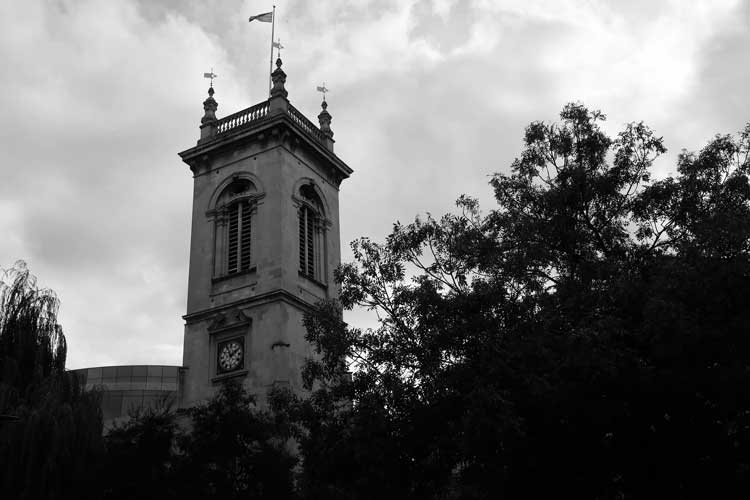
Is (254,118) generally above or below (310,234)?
above

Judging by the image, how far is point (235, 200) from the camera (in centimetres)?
3897

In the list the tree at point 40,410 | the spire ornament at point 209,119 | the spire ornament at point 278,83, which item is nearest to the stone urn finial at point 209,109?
the spire ornament at point 209,119

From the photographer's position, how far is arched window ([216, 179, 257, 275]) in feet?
123

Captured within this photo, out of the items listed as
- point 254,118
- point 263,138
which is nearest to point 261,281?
point 263,138

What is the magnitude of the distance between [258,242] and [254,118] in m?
6.73

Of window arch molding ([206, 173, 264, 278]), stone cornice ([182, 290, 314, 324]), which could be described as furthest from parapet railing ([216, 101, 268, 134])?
stone cornice ([182, 290, 314, 324])

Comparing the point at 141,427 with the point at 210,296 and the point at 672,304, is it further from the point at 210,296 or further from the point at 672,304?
the point at 672,304

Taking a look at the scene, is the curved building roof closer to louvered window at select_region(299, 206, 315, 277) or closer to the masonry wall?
the masonry wall

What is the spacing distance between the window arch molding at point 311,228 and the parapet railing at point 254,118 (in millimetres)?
2754

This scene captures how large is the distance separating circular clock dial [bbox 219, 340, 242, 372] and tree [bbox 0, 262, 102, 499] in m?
8.31

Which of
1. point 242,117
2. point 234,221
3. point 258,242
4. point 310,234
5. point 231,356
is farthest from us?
point 242,117

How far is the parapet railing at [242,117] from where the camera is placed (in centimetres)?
4053

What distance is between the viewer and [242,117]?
1614 inches

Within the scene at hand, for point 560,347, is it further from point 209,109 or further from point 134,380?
point 134,380
